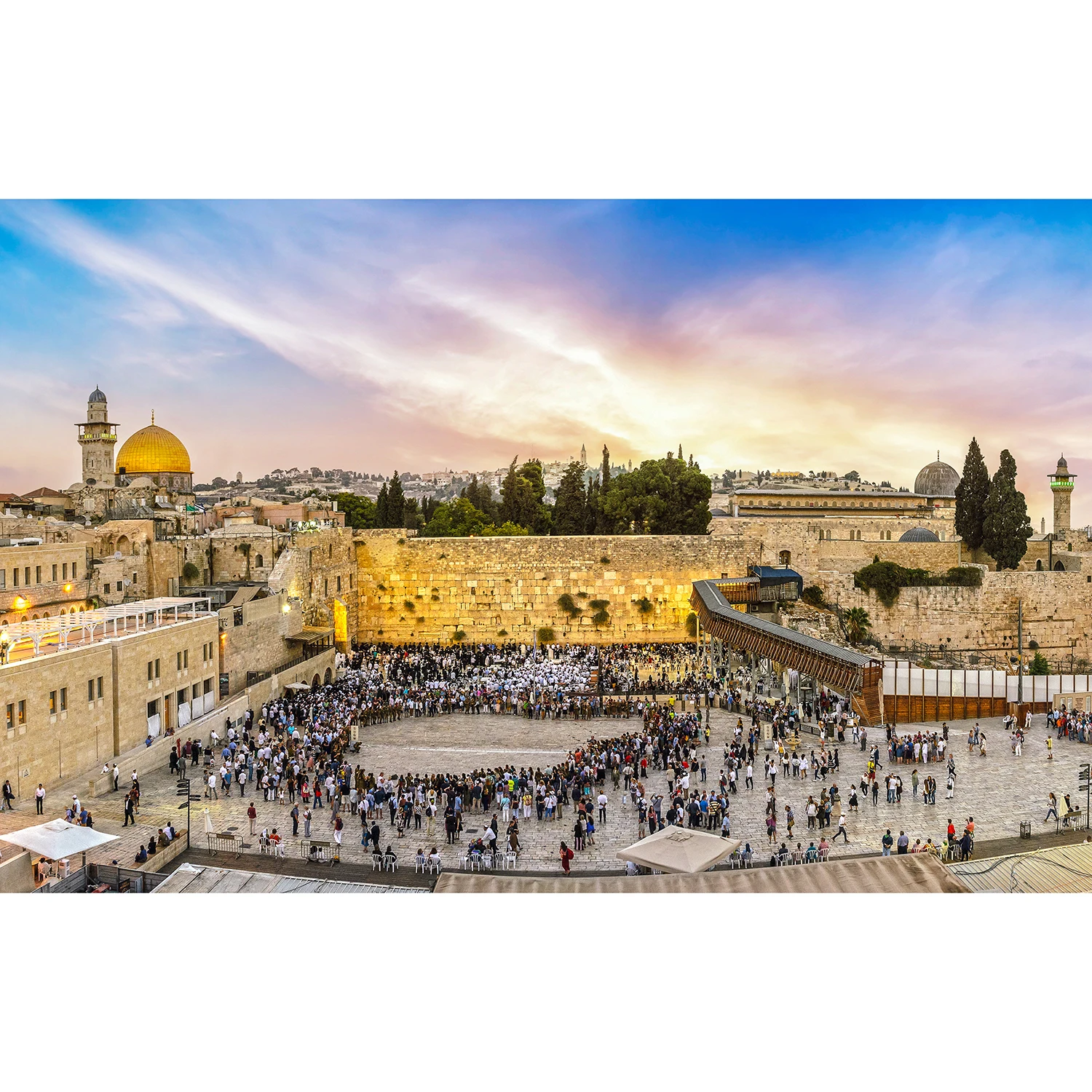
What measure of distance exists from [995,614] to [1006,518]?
3.71m

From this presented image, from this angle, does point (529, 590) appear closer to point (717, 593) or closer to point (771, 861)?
point (717, 593)

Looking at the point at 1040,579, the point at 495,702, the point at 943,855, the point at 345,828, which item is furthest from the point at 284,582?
the point at 1040,579

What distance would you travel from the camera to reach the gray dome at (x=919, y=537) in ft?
108

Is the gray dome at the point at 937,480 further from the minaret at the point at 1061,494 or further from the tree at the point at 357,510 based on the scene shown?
the tree at the point at 357,510

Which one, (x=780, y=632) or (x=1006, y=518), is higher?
(x=1006, y=518)

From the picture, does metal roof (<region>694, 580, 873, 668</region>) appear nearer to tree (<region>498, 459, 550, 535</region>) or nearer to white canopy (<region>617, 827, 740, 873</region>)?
white canopy (<region>617, 827, 740, 873</region>)

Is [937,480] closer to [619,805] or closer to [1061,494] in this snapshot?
[1061,494]

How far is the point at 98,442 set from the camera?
1415 inches

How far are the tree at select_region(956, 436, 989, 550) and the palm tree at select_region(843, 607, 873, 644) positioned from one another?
5931mm

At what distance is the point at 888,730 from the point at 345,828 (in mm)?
9941

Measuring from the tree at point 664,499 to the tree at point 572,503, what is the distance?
4.45 ft

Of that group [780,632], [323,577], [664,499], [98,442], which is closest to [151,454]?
[98,442]

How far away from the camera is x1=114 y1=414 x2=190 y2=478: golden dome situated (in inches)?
1491

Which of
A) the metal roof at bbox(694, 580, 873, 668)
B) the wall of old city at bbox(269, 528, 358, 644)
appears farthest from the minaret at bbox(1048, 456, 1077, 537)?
the wall of old city at bbox(269, 528, 358, 644)
